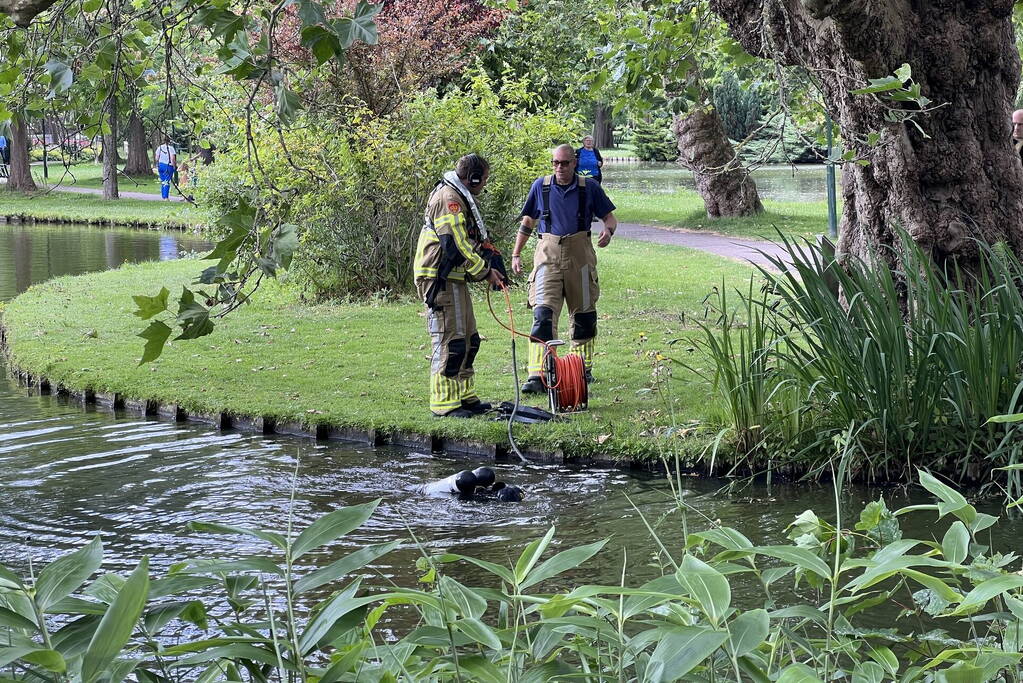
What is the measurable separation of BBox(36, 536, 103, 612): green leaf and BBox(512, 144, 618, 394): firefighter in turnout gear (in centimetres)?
839

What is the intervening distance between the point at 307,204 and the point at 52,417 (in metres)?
5.46

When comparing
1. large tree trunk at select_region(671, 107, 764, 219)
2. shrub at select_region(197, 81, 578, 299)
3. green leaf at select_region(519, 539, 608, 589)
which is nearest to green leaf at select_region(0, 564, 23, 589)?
green leaf at select_region(519, 539, 608, 589)

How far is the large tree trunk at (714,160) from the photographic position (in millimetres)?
24703

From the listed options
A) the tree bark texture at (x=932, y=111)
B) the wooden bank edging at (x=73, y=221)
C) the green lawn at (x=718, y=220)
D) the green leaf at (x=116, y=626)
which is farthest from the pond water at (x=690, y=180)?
the green leaf at (x=116, y=626)

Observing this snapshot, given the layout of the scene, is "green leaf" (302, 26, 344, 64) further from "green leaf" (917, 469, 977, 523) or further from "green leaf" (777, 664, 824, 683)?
"green leaf" (777, 664, 824, 683)

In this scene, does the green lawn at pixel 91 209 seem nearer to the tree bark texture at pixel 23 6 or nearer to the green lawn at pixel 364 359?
the green lawn at pixel 364 359

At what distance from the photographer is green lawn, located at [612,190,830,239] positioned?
77.4 feet

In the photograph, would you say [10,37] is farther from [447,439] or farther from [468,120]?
[468,120]

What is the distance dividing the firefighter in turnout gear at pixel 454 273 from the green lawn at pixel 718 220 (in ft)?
35.6

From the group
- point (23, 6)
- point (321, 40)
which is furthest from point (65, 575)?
point (23, 6)

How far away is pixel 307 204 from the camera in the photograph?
50.6ft

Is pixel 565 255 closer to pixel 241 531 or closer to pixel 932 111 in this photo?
pixel 932 111

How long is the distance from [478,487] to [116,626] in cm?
601

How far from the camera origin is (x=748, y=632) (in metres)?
1.96
